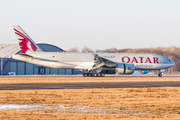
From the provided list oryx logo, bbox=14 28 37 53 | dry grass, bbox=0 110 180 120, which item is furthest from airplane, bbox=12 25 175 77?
dry grass, bbox=0 110 180 120

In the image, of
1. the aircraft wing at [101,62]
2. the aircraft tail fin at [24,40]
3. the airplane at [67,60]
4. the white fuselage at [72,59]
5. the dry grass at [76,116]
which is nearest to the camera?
the dry grass at [76,116]

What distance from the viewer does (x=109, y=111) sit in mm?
10625

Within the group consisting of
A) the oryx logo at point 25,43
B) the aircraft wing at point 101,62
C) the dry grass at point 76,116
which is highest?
the oryx logo at point 25,43

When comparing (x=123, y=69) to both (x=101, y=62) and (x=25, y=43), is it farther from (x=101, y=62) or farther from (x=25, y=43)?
(x=25, y=43)

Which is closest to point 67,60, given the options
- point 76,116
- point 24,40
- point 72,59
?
point 72,59

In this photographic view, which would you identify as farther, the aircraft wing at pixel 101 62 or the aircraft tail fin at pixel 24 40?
the aircraft tail fin at pixel 24 40

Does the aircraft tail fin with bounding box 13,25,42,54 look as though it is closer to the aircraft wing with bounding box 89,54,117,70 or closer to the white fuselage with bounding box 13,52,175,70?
the white fuselage with bounding box 13,52,175,70

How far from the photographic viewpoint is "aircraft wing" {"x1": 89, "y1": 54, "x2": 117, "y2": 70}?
131 ft

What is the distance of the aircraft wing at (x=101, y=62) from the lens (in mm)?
39938

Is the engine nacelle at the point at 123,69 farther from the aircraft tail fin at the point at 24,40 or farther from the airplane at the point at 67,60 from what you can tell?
the aircraft tail fin at the point at 24,40

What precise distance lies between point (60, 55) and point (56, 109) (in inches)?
1237

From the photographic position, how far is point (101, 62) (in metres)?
41.2

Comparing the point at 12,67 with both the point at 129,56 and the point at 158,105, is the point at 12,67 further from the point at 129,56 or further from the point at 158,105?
the point at 158,105

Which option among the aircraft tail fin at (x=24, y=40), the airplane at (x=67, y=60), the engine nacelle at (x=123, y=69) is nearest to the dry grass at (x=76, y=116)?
the engine nacelle at (x=123, y=69)
